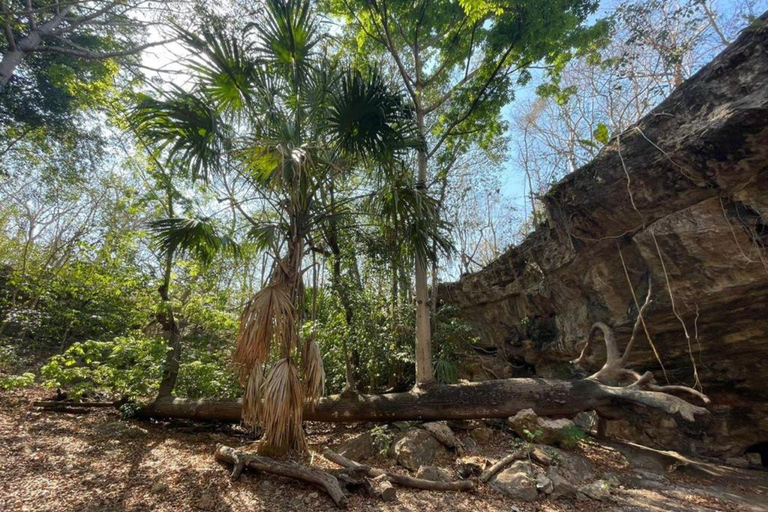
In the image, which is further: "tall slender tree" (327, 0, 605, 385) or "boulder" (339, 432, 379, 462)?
"tall slender tree" (327, 0, 605, 385)

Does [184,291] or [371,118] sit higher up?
[371,118]

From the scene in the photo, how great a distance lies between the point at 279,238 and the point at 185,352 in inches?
165

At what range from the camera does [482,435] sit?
455 cm

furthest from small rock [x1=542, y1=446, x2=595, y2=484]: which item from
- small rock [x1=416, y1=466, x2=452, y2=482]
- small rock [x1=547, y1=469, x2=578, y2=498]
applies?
small rock [x1=416, y1=466, x2=452, y2=482]

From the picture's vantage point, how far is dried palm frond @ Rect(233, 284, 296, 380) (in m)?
3.21

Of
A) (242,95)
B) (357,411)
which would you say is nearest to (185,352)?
(357,411)

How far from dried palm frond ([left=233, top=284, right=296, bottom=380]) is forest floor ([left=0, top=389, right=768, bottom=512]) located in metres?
1.09

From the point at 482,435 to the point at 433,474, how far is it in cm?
147

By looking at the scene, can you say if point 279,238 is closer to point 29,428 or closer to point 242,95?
point 242,95

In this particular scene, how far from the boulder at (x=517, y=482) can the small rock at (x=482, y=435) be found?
1.03 m

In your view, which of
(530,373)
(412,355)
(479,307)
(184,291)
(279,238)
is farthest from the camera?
(479,307)

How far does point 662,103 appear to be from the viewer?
4195mm

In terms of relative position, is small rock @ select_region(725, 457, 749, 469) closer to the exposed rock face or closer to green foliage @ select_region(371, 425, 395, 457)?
the exposed rock face

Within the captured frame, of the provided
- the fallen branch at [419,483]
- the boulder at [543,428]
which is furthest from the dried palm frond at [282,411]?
the boulder at [543,428]
